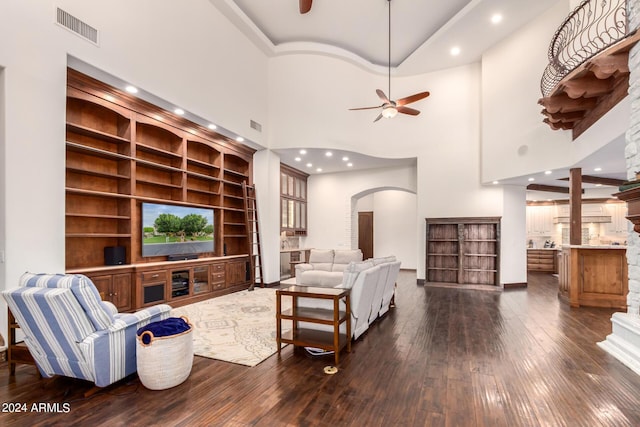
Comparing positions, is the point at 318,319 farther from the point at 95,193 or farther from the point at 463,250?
the point at 463,250

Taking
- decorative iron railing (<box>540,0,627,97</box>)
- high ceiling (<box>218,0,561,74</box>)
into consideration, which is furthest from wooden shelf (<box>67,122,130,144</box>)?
decorative iron railing (<box>540,0,627,97</box>)

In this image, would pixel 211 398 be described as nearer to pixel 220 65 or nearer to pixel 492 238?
pixel 220 65

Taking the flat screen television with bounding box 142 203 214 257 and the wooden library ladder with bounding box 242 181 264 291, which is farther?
the wooden library ladder with bounding box 242 181 264 291

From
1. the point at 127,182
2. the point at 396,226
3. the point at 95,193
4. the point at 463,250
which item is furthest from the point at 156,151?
the point at 396,226

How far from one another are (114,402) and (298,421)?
151 centimetres

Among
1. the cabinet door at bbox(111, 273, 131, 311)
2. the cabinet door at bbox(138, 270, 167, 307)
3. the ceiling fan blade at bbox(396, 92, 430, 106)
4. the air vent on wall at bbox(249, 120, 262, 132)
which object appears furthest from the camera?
the air vent on wall at bbox(249, 120, 262, 132)

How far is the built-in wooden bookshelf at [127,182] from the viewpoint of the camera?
4.72 metres

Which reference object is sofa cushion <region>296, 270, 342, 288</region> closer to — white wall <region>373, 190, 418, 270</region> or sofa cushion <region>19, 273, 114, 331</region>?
sofa cushion <region>19, 273, 114, 331</region>

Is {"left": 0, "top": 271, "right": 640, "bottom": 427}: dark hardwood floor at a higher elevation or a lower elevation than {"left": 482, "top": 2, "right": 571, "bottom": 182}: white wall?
lower

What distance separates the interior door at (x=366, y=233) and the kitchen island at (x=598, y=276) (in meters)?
7.07

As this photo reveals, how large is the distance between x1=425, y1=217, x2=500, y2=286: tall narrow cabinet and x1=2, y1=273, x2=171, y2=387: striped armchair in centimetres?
748

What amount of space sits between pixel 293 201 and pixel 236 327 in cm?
589

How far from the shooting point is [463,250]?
8297 millimetres

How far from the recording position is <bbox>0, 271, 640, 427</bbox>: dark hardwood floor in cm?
234
